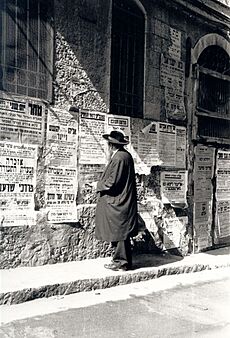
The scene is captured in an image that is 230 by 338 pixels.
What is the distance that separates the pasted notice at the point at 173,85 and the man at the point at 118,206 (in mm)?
2031

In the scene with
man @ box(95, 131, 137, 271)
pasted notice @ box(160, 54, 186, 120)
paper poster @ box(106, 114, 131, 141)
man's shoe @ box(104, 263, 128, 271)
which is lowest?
man's shoe @ box(104, 263, 128, 271)

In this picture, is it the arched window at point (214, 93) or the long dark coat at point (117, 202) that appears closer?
the long dark coat at point (117, 202)

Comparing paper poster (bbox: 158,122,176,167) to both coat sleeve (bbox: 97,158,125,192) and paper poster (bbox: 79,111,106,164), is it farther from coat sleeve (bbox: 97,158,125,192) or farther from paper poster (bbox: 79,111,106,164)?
coat sleeve (bbox: 97,158,125,192)

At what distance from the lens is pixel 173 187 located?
25.7 ft

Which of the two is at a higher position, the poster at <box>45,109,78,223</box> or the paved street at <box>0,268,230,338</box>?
the poster at <box>45,109,78,223</box>

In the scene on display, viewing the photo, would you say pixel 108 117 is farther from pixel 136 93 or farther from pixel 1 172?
pixel 1 172

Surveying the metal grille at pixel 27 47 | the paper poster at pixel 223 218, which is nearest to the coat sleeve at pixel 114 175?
the metal grille at pixel 27 47

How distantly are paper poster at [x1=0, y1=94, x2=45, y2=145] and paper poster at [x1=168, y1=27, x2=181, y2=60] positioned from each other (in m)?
3.09

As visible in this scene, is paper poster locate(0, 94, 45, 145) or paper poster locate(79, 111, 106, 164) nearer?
paper poster locate(0, 94, 45, 145)

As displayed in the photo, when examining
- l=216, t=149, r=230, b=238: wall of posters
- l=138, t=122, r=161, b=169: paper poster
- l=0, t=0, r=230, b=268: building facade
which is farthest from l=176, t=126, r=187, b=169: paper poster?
l=216, t=149, r=230, b=238: wall of posters

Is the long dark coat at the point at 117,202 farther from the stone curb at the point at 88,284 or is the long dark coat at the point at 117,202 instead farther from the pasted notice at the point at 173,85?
the pasted notice at the point at 173,85

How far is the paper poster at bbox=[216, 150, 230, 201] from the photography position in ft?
29.4

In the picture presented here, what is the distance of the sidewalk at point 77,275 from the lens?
473cm

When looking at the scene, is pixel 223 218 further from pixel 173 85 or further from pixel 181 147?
pixel 173 85
